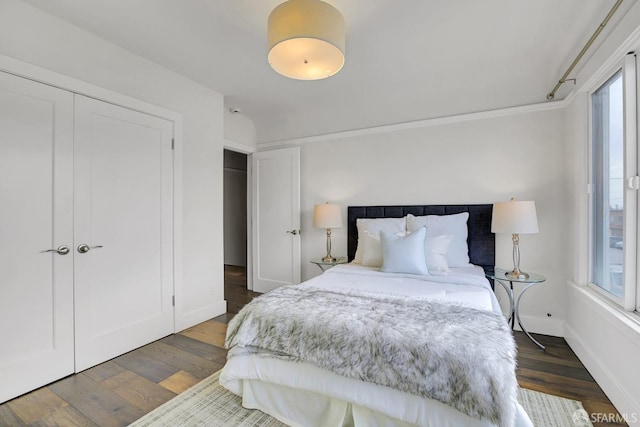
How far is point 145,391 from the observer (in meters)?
2.00

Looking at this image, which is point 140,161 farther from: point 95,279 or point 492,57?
point 492,57

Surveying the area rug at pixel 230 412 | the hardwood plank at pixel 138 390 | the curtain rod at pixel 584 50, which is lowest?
the hardwood plank at pixel 138 390

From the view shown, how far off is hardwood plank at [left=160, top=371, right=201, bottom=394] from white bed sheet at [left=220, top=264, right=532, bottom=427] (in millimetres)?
426

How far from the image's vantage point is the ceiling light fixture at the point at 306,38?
1.59m

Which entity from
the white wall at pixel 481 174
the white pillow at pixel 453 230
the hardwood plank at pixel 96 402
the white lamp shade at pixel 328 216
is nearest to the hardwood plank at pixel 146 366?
the hardwood plank at pixel 96 402

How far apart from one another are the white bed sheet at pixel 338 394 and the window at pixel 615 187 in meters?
0.82

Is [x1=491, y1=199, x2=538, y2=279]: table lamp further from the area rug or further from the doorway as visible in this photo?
the doorway

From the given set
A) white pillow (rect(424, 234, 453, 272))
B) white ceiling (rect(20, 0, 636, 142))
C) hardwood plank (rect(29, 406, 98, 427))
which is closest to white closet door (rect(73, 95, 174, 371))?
hardwood plank (rect(29, 406, 98, 427))

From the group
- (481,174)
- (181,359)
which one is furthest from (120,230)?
(481,174)

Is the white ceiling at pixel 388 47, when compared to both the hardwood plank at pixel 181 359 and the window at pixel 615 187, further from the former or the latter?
the hardwood plank at pixel 181 359

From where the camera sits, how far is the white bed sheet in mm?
1326

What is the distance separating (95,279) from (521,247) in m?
3.92

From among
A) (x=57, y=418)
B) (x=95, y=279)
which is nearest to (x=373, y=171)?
(x=95, y=279)

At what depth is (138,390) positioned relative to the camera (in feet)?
6.59
